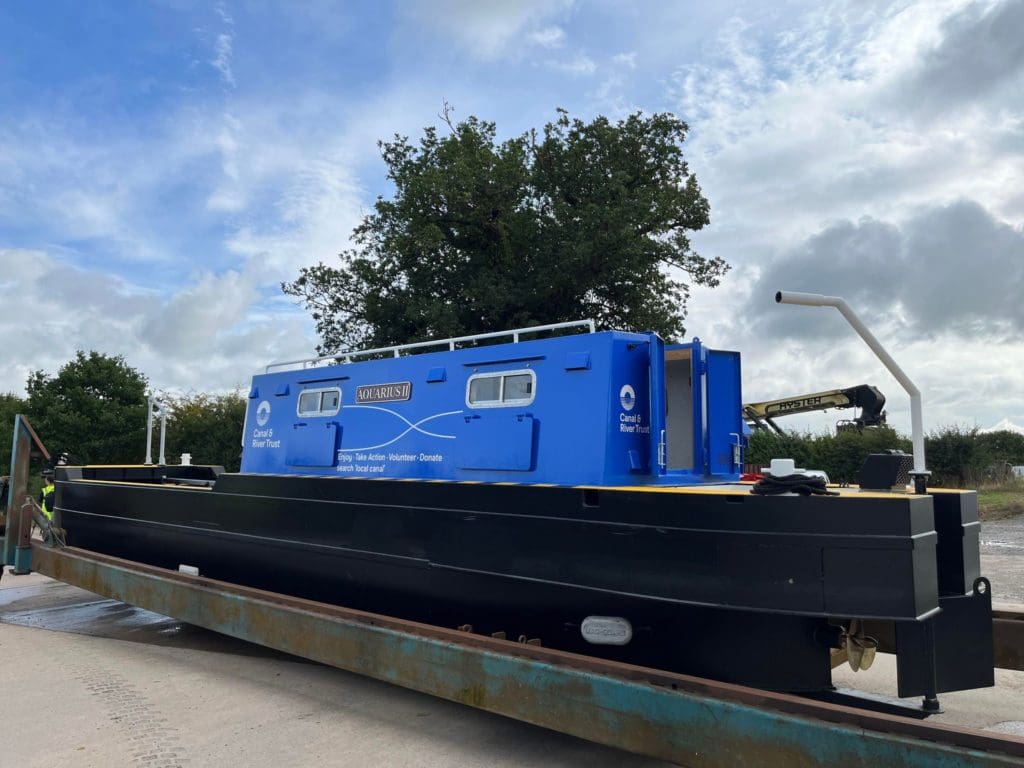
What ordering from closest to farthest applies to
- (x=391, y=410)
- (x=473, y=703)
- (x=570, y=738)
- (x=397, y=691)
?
(x=473, y=703), (x=570, y=738), (x=397, y=691), (x=391, y=410)

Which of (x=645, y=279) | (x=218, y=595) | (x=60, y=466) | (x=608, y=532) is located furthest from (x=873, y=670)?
(x=645, y=279)

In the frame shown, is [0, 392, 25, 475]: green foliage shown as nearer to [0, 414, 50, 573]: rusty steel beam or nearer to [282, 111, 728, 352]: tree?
[282, 111, 728, 352]: tree

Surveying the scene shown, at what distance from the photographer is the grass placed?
18.3 m

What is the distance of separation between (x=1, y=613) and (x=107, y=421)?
15.3 meters

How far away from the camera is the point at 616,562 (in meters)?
4.30

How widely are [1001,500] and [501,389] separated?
1939cm

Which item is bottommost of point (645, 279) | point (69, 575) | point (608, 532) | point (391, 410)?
point (69, 575)

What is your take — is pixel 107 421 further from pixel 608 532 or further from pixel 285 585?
pixel 608 532

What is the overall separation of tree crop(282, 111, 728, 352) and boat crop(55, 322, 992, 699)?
13.6 metres

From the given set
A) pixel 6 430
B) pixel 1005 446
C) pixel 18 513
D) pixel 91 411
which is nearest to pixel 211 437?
pixel 91 411

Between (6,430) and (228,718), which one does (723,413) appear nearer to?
(228,718)

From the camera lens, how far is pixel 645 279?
22.1 metres

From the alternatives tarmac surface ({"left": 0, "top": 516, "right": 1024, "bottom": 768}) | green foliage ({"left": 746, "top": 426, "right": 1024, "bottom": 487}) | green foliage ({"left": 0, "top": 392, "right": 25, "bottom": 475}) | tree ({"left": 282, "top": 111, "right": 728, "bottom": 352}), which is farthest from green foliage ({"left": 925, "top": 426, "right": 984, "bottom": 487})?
green foliage ({"left": 0, "top": 392, "right": 25, "bottom": 475})

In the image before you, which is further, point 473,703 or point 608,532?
point 473,703
